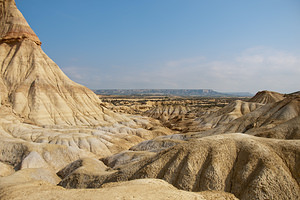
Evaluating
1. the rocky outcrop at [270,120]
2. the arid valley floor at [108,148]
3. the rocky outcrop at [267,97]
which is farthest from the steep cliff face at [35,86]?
the rocky outcrop at [267,97]

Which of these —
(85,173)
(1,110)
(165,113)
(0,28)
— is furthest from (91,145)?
(165,113)

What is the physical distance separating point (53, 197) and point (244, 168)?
547 inches

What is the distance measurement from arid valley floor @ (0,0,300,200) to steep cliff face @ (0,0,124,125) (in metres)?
0.27

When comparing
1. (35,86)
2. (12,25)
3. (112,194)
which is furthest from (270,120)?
(12,25)

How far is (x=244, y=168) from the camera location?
1730 centimetres

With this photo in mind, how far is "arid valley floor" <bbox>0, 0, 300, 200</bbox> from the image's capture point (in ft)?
51.1

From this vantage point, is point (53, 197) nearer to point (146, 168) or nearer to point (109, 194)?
point (109, 194)

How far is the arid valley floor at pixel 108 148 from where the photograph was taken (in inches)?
613

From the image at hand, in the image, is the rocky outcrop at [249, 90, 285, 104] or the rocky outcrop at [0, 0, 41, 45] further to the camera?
the rocky outcrop at [249, 90, 285, 104]

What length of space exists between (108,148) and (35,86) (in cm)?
2842

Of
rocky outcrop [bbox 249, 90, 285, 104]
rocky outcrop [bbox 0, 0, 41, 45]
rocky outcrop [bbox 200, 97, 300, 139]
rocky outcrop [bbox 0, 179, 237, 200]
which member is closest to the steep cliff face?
rocky outcrop [bbox 0, 0, 41, 45]

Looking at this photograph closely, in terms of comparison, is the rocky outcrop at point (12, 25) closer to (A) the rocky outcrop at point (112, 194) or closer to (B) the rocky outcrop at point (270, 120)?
(B) the rocky outcrop at point (270, 120)

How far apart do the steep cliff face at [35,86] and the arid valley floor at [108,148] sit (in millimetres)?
268

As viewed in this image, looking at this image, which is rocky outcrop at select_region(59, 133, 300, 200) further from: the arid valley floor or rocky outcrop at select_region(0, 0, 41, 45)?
rocky outcrop at select_region(0, 0, 41, 45)
